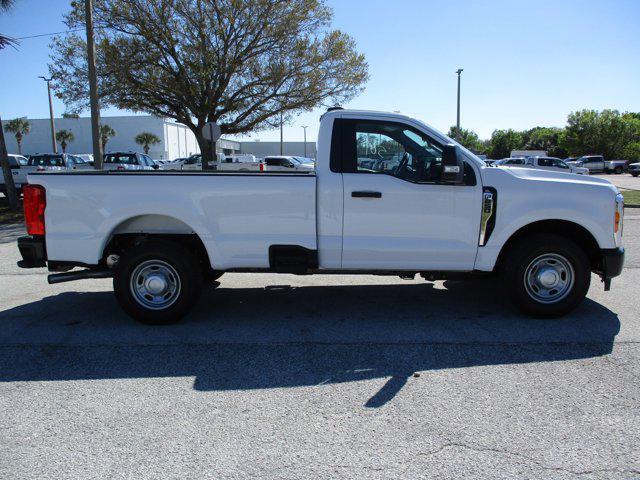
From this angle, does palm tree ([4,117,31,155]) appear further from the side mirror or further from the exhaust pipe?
the side mirror

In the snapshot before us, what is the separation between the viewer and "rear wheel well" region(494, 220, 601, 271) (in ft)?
17.5

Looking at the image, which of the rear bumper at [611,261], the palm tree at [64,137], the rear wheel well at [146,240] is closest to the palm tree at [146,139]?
the palm tree at [64,137]

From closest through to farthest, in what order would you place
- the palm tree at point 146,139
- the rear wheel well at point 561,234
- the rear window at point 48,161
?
the rear wheel well at point 561,234
the rear window at point 48,161
the palm tree at point 146,139

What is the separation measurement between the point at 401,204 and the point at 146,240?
2.63 metres

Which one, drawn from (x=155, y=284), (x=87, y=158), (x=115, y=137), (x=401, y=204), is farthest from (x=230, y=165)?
(x=115, y=137)

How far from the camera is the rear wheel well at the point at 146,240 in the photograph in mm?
5402

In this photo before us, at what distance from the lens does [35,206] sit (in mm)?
5094

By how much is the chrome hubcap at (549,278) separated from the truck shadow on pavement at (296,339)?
0.93 feet

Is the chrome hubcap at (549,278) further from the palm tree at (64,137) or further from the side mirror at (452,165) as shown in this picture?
the palm tree at (64,137)

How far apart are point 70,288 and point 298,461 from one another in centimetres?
523

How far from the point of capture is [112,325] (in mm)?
5336

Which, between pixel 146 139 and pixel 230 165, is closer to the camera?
pixel 230 165

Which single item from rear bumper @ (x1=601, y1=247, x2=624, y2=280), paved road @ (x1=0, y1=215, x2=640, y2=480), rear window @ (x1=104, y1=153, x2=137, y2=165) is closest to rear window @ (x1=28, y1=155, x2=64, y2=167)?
rear window @ (x1=104, y1=153, x2=137, y2=165)

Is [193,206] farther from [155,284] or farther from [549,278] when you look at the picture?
[549,278]
